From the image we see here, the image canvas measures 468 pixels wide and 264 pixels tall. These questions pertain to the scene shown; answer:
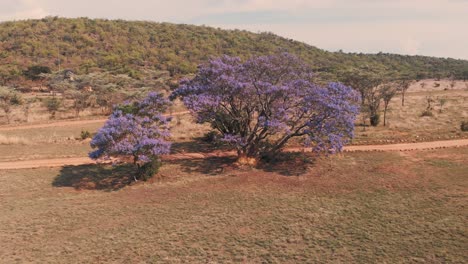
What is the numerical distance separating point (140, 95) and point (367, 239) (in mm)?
46969

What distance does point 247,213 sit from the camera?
18859 mm

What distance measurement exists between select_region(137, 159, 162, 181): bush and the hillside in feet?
166

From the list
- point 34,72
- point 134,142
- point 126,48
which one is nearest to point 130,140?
point 134,142

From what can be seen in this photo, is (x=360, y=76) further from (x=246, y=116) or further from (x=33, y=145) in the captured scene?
(x=33, y=145)

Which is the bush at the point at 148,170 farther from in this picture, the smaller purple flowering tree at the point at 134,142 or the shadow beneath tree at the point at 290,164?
the shadow beneath tree at the point at 290,164

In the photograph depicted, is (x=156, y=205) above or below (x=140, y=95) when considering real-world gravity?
below

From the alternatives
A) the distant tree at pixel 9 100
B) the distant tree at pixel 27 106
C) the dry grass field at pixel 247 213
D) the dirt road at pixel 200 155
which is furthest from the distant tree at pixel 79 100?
the dry grass field at pixel 247 213

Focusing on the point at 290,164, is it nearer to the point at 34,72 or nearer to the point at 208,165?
the point at 208,165

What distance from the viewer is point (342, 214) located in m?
18.3

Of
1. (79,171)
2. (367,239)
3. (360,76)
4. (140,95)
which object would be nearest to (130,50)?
(140,95)

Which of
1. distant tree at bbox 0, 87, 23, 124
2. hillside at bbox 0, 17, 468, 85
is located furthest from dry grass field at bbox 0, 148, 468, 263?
hillside at bbox 0, 17, 468, 85

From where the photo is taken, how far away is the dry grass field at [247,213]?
49.6 ft

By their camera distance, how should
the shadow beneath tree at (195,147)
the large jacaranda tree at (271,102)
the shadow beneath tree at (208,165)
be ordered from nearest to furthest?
1. the large jacaranda tree at (271,102)
2. the shadow beneath tree at (208,165)
3. the shadow beneath tree at (195,147)

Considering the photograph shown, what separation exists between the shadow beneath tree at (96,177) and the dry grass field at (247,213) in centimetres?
8
